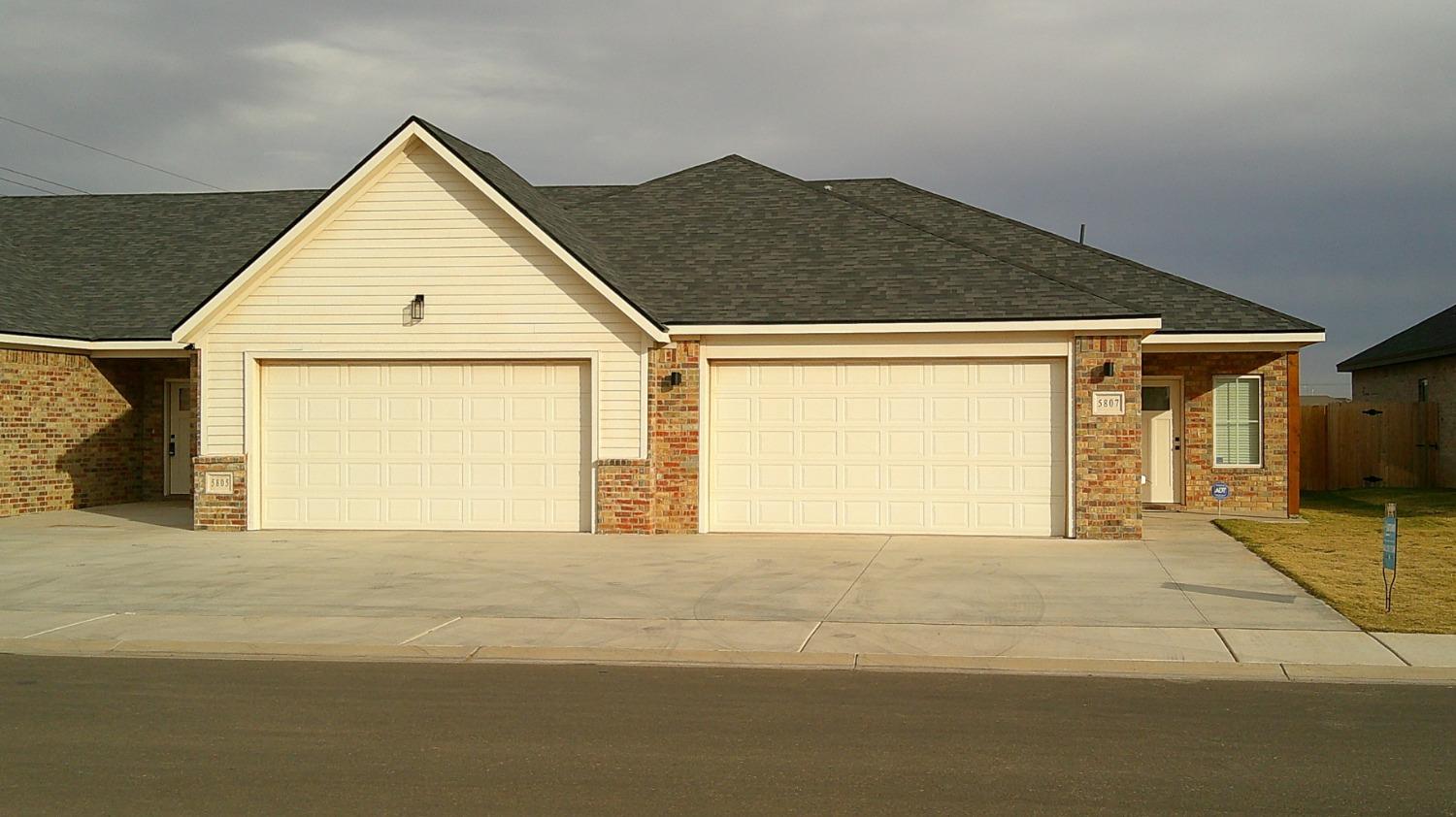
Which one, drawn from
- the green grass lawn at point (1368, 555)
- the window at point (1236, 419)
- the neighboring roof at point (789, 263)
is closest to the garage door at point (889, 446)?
the neighboring roof at point (789, 263)

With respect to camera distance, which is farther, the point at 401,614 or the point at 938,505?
the point at 938,505

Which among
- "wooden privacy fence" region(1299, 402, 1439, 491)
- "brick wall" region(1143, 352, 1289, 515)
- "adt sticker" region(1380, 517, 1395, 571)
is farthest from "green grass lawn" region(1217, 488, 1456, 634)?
"wooden privacy fence" region(1299, 402, 1439, 491)

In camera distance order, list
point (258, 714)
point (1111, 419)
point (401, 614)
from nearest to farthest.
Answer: point (258, 714) → point (401, 614) → point (1111, 419)

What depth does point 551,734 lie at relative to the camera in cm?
747

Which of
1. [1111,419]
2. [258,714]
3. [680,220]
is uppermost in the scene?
[680,220]

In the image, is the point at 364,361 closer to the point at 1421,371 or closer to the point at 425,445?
the point at 425,445

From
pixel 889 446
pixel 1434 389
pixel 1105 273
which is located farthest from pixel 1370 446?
pixel 889 446

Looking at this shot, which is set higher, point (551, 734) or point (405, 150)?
point (405, 150)

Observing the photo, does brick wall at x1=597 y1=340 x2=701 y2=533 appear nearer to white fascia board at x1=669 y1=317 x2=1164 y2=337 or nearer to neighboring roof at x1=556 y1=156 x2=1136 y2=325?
white fascia board at x1=669 y1=317 x2=1164 y2=337

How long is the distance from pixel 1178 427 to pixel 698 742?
1665 cm

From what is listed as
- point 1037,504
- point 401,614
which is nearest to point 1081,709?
point 401,614

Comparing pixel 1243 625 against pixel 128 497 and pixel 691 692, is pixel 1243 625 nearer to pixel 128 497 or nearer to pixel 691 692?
pixel 691 692

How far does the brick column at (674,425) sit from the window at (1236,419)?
31.9 ft

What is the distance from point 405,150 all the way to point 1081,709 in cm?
1326
